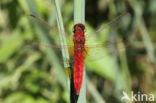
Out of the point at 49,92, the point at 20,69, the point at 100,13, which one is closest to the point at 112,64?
the point at 49,92

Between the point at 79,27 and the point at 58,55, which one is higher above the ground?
the point at 79,27

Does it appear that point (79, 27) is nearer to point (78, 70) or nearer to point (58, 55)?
point (78, 70)

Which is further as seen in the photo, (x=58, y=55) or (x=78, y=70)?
(x=58, y=55)

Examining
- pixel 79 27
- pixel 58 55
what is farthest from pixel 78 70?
pixel 58 55

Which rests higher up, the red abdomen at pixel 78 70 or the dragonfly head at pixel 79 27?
the dragonfly head at pixel 79 27

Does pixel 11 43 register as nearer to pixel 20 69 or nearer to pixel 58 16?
pixel 20 69
